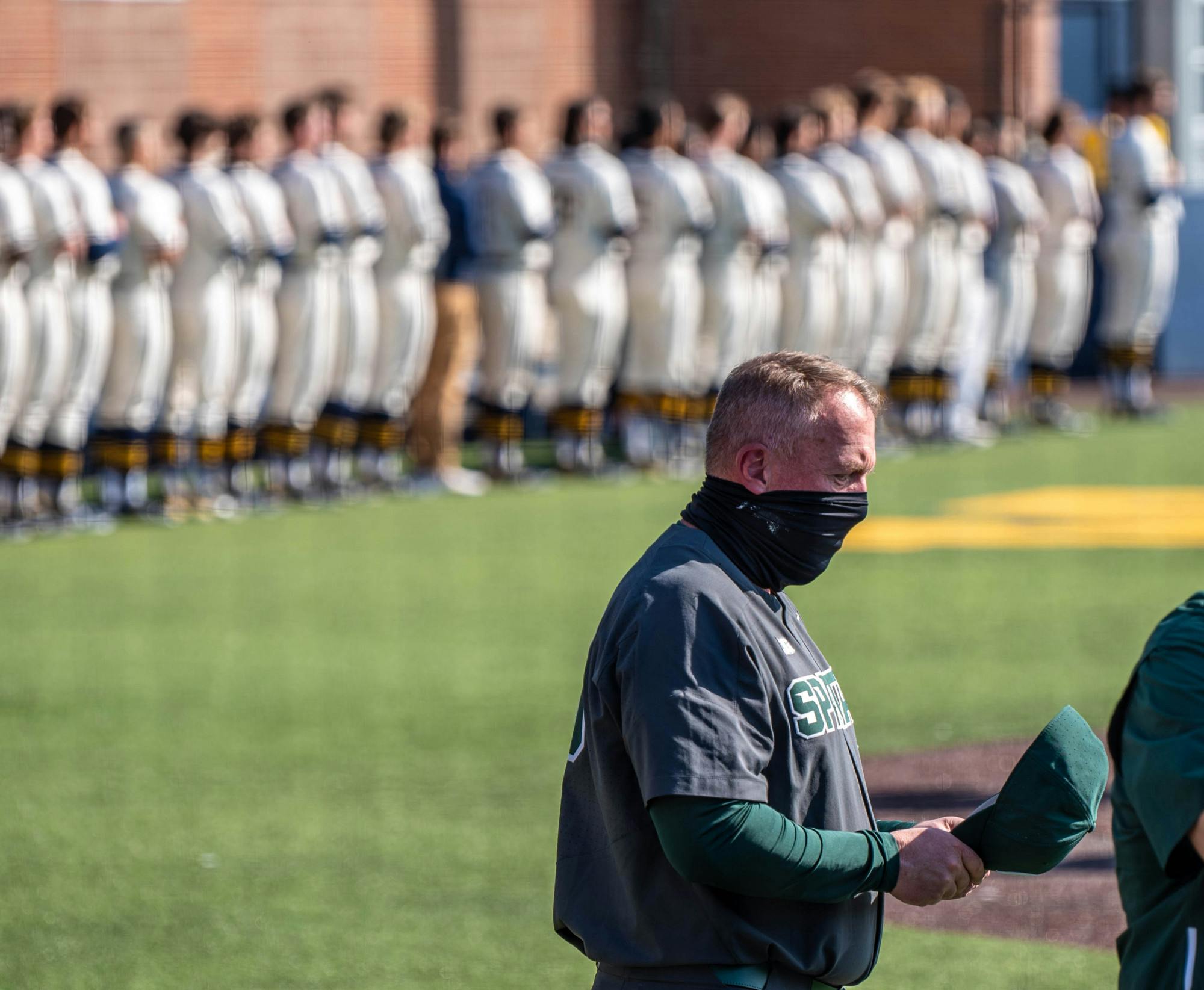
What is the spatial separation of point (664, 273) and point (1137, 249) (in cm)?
558

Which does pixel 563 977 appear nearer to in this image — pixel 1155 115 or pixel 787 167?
pixel 787 167

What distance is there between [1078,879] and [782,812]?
330cm

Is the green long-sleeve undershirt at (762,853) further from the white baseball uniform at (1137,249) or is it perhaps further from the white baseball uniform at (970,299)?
the white baseball uniform at (1137,249)

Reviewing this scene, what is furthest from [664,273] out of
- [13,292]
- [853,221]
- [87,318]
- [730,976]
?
[730,976]

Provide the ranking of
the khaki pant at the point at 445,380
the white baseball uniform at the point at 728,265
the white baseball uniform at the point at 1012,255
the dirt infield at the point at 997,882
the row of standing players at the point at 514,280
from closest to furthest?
1. the dirt infield at the point at 997,882
2. the row of standing players at the point at 514,280
3. the khaki pant at the point at 445,380
4. the white baseball uniform at the point at 728,265
5. the white baseball uniform at the point at 1012,255

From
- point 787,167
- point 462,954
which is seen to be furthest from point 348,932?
point 787,167

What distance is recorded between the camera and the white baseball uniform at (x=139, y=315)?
1405cm

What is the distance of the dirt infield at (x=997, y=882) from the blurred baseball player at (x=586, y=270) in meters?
9.10

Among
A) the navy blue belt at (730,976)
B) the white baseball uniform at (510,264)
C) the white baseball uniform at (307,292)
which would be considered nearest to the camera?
the navy blue belt at (730,976)

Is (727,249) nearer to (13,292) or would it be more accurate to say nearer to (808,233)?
(808,233)

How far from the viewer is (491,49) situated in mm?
23094

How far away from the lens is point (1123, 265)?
20719mm

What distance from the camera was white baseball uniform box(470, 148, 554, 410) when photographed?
1591cm

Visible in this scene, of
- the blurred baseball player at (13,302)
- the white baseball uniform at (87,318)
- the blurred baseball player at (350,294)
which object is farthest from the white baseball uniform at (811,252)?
the blurred baseball player at (13,302)
